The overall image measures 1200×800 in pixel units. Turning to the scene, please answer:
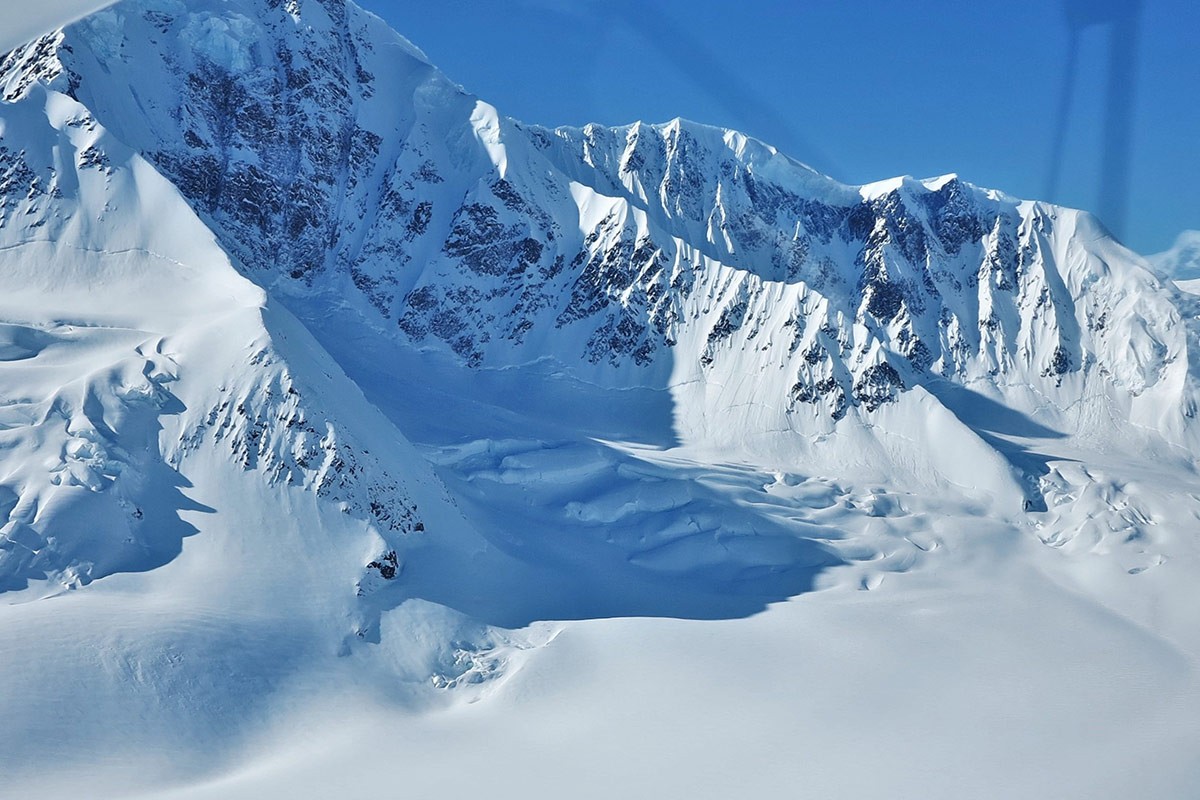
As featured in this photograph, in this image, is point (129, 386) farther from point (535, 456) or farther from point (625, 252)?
point (625, 252)

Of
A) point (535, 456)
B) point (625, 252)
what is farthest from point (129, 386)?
point (625, 252)

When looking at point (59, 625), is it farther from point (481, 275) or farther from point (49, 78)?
point (481, 275)

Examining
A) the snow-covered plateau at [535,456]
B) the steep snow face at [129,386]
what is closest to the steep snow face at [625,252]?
the snow-covered plateau at [535,456]

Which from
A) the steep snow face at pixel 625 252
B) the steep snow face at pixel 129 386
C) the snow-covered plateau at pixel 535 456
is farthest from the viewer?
the steep snow face at pixel 625 252

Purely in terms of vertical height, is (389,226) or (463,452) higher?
(389,226)

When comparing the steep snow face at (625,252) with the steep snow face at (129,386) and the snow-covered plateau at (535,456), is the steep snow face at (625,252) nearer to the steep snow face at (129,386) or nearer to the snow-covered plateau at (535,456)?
the snow-covered plateau at (535,456)

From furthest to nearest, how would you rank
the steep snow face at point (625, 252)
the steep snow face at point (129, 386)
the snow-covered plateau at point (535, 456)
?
1. the steep snow face at point (625, 252)
2. the steep snow face at point (129, 386)
3. the snow-covered plateau at point (535, 456)

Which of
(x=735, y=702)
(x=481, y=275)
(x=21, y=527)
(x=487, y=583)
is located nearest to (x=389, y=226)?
(x=481, y=275)
